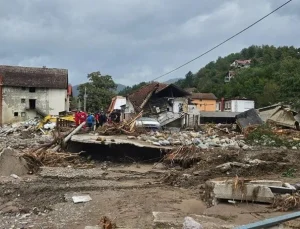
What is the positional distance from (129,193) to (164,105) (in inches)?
940

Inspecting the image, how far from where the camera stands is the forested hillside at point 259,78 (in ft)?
114

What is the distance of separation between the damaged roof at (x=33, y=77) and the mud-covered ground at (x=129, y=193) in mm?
35084

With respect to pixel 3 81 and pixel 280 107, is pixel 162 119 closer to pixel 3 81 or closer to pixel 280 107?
pixel 280 107

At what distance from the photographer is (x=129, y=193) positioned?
10.6 m

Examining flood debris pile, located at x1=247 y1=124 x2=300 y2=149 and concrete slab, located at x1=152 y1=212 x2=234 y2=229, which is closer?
concrete slab, located at x1=152 y1=212 x2=234 y2=229

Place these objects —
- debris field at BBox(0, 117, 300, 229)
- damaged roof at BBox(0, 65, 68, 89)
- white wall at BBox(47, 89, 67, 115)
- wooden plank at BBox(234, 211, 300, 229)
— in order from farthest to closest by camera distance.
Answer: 1. white wall at BBox(47, 89, 67, 115)
2. damaged roof at BBox(0, 65, 68, 89)
3. debris field at BBox(0, 117, 300, 229)
4. wooden plank at BBox(234, 211, 300, 229)

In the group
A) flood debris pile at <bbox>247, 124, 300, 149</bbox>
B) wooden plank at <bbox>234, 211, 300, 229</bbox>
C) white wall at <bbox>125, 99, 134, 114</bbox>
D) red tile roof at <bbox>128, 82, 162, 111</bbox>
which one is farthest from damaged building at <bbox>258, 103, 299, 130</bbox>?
wooden plank at <bbox>234, 211, 300, 229</bbox>

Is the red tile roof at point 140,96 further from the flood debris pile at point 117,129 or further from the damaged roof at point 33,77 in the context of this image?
the damaged roof at point 33,77

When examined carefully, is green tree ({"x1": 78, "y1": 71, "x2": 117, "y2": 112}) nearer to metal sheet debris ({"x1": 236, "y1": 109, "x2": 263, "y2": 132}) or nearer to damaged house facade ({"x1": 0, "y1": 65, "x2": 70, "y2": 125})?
damaged house facade ({"x1": 0, "y1": 65, "x2": 70, "y2": 125})

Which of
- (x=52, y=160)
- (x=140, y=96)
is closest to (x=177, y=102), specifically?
(x=140, y=96)

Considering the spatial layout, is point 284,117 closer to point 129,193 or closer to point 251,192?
point 129,193

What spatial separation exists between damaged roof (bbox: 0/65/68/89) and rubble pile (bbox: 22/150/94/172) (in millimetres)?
33369

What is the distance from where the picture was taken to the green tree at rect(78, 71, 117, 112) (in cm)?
6669

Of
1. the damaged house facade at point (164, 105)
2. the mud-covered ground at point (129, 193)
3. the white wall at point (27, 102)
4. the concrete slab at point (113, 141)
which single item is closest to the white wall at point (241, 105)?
the white wall at point (27, 102)
